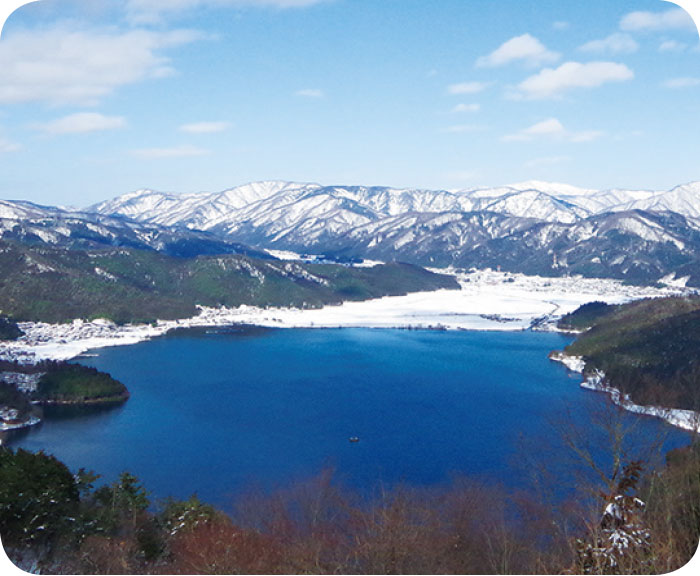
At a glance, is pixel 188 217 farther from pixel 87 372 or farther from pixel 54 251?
pixel 87 372

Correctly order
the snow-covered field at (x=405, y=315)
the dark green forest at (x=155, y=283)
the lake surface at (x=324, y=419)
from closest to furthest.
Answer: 1. the lake surface at (x=324, y=419)
2. the snow-covered field at (x=405, y=315)
3. the dark green forest at (x=155, y=283)

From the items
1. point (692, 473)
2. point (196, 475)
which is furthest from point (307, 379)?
point (692, 473)

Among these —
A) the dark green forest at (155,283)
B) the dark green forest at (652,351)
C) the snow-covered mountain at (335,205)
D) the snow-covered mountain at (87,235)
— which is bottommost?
the dark green forest at (652,351)

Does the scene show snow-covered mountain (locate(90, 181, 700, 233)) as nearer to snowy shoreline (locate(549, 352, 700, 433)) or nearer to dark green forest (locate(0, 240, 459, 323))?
dark green forest (locate(0, 240, 459, 323))

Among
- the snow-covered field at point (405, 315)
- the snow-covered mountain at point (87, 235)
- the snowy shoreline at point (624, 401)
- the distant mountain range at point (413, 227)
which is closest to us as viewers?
the snowy shoreline at point (624, 401)

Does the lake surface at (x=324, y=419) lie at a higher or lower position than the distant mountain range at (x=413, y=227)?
lower

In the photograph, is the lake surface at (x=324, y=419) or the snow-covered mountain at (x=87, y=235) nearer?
the lake surface at (x=324, y=419)

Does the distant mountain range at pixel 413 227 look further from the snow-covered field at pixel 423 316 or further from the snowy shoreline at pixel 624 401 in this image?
the snowy shoreline at pixel 624 401

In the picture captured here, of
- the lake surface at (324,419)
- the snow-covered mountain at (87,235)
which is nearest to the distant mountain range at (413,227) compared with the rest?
the snow-covered mountain at (87,235)
